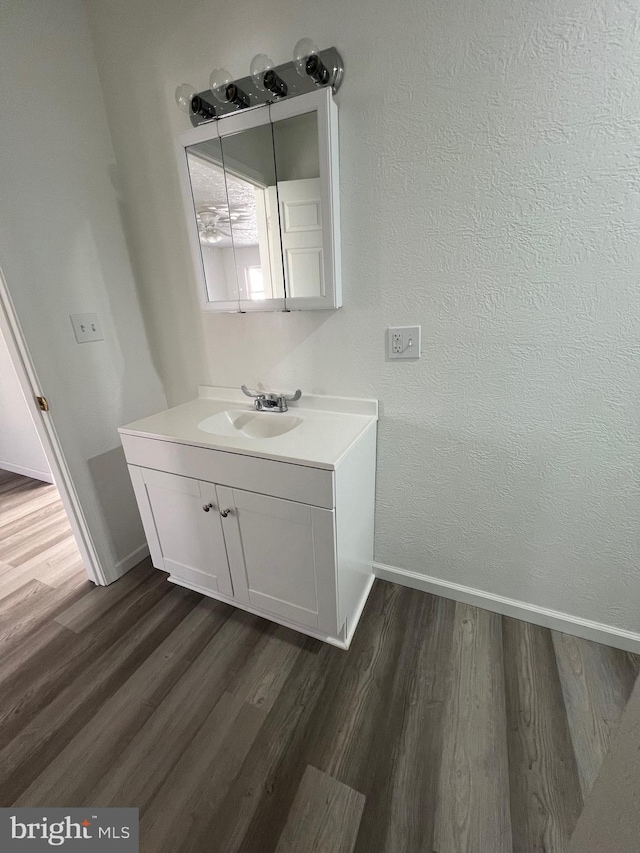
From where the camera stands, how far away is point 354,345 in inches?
52.1

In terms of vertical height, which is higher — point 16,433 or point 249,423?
point 249,423

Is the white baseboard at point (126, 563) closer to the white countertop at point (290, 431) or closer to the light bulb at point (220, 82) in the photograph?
the white countertop at point (290, 431)

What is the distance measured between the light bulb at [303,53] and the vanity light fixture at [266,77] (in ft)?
0.22

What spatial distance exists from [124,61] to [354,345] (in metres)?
1.48

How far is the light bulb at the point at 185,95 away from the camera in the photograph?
3.92ft

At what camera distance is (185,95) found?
1.21 m

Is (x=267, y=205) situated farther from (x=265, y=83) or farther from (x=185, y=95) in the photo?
(x=185, y=95)

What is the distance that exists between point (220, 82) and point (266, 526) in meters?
1.53

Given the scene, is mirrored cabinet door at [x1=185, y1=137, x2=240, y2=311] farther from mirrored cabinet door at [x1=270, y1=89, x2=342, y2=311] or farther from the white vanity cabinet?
the white vanity cabinet

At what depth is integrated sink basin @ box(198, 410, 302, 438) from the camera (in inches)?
55.5

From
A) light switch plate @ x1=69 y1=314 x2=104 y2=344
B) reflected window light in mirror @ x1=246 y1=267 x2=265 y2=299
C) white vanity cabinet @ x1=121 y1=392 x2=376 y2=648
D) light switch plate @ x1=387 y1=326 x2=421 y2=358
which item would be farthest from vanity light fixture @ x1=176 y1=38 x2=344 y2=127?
white vanity cabinet @ x1=121 y1=392 x2=376 y2=648

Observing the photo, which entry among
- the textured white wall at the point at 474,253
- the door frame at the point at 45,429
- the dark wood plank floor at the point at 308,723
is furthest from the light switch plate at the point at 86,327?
the dark wood plank floor at the point at 308,723

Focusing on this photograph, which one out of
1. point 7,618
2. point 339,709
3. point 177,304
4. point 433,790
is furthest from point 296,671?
point 177,304

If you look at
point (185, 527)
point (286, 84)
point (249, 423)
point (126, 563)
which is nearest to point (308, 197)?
point (286, 84)
